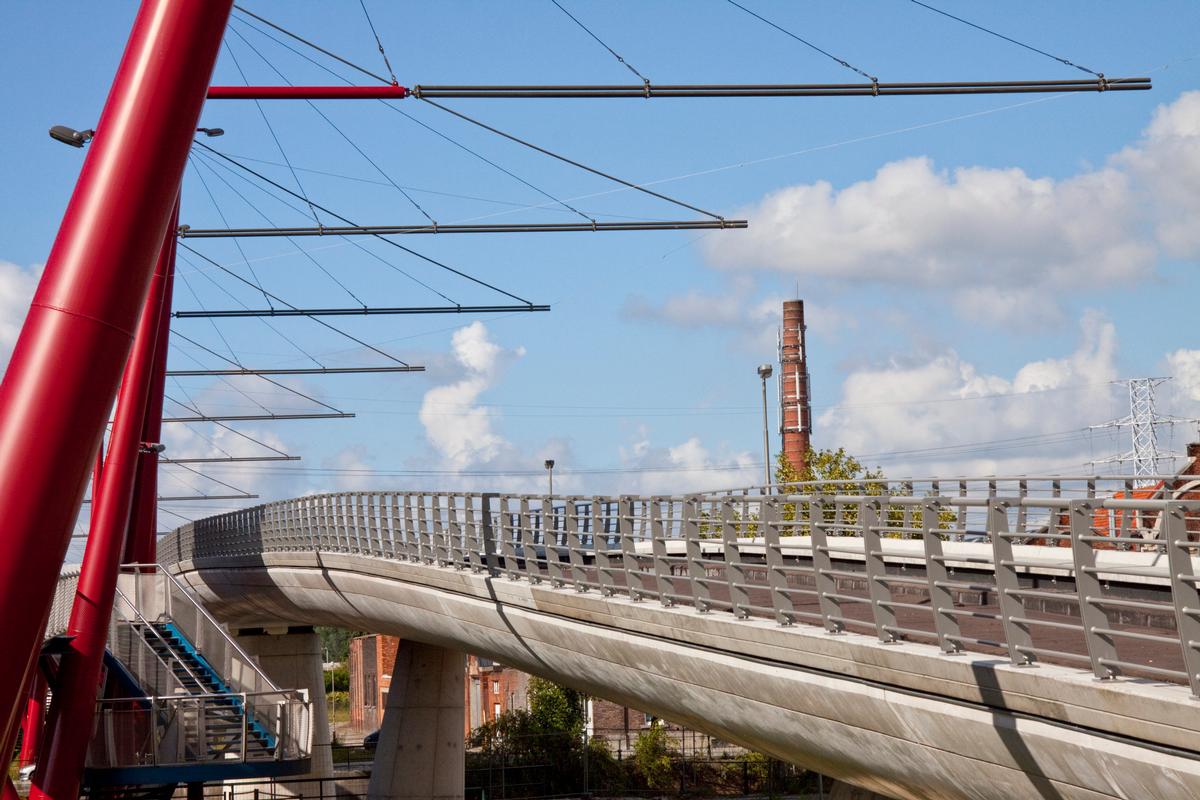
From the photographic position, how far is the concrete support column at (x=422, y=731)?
3316 centimetres

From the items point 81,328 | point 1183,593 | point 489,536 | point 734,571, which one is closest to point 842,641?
point 734,571

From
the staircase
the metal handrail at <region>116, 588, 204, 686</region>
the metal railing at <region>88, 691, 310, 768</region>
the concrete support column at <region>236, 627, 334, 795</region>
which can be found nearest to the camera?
the metal railing at <region>88, 691, 310, 768</region>

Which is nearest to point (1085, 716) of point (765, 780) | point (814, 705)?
point (814, 705)

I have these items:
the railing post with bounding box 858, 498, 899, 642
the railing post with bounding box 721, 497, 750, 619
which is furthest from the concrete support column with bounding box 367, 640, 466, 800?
the railing post with bounding box 858, 498, 899, 642

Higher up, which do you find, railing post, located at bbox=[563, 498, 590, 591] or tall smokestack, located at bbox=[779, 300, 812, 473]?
tall smokestack, located at bbox=[779, 300, 812, 473]

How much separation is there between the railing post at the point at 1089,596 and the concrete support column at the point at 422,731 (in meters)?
26.1

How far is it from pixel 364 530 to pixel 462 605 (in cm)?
756

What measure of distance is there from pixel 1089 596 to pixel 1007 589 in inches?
36.9

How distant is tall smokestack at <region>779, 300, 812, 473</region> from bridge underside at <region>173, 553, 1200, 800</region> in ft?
144

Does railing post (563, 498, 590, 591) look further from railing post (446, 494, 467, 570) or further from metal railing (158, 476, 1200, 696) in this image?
railing post (446, 494, 467, 570)

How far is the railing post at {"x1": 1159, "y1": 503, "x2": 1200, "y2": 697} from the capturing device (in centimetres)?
792

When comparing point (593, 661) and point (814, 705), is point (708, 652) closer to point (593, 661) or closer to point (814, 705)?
point (814, 705)

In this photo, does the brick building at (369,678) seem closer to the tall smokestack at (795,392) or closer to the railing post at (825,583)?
the tall smokestack at (795,392)

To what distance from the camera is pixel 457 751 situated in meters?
34.0
